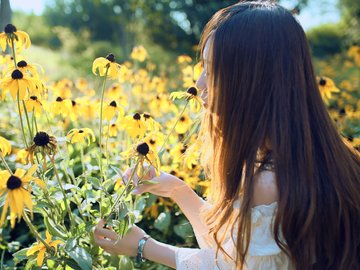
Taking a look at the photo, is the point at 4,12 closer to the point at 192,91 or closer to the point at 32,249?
the point at 192,91

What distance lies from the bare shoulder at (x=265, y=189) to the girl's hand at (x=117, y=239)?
35 centimetres

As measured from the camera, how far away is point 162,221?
1.91m

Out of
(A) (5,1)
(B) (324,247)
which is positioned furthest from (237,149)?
(A) (5,1)

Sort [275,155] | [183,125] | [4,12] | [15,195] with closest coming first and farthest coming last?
[15,195]
[275,155]
[183,125]
[4,12]

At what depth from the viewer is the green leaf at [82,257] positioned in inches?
53.7

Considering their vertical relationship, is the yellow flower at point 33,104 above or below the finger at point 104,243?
above

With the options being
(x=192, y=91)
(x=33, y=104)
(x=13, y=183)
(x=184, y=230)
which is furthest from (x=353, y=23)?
(x=13, y=183)

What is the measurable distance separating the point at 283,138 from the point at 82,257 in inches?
A: 23.1

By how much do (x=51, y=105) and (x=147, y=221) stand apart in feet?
1.95

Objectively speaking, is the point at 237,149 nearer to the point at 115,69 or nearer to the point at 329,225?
the point at 329,225

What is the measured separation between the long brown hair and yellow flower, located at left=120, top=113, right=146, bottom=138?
10.0 inches

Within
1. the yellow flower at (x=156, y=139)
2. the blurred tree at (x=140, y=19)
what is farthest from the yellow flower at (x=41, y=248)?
Answer: the blurred tree at (x=140, y=19)

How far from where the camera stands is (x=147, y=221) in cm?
207

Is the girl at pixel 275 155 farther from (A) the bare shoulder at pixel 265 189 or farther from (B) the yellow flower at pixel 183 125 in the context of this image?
(B) the yellow flower at pixel 183 125
